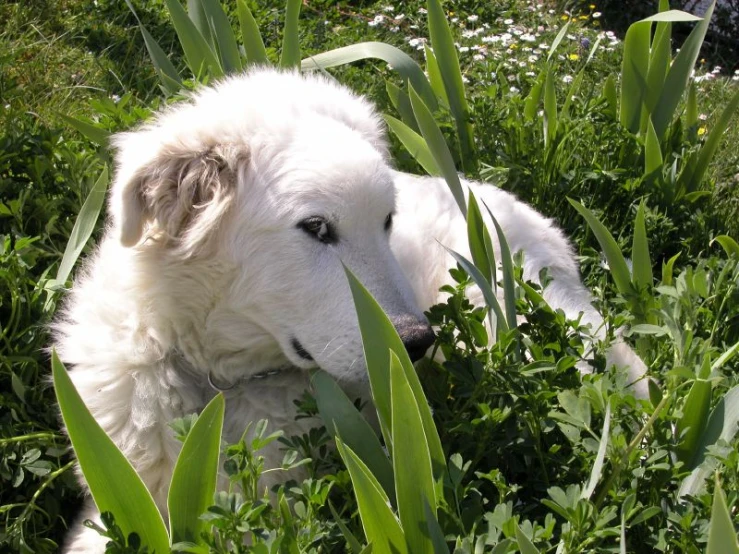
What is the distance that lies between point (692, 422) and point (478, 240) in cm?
75

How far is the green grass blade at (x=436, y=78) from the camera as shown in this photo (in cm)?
367

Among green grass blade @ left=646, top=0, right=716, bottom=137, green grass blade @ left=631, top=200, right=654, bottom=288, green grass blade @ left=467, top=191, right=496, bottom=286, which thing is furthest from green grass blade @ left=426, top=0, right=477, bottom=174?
green grass blade @ left=467, top=191, right=496, bottom=286

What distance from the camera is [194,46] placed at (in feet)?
11.4

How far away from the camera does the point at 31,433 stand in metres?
2.52

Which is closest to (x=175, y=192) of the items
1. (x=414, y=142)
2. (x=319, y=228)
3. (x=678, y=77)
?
(x=319, y=228)

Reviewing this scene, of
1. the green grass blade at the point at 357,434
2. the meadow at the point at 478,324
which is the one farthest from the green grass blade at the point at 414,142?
the green grass blade at the point at 357,434

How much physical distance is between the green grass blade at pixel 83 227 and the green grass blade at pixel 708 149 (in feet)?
7.89

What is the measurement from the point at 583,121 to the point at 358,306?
2.20 metres

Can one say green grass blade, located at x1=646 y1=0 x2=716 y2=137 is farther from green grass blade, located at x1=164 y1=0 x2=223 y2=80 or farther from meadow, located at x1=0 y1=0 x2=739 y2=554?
green grass blade, located at x1=164 y1=0 x2=223 y2=80

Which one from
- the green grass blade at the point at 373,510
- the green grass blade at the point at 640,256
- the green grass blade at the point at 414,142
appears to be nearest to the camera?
the green grass blade at the point at 373,510

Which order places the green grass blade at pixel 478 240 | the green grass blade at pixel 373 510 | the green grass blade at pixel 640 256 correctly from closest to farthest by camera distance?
1. the green grass blade at pixel 373 510
2. the green grass blade at pixel 478 240
3. the green grass blade at pixel 640 256

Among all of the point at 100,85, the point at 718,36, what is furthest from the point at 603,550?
the point at 718,36

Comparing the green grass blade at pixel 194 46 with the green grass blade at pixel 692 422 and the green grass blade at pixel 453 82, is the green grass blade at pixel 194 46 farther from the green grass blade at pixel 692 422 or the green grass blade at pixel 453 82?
the green grass blade at pixel 692 422

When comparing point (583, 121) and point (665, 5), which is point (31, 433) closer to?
point (583, 121)
